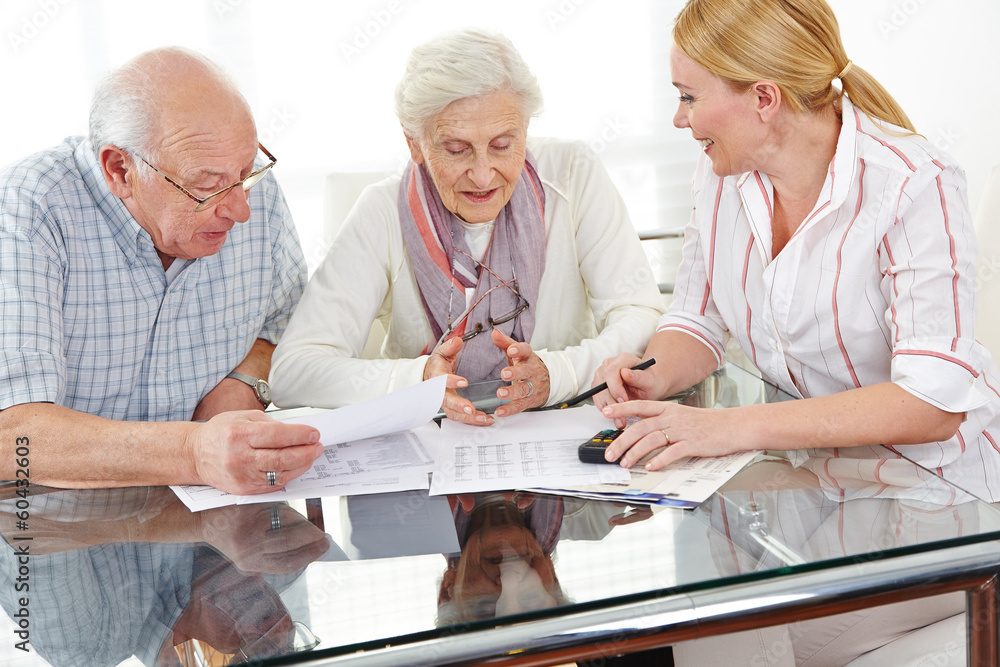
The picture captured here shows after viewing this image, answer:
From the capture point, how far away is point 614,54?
10.8 ft

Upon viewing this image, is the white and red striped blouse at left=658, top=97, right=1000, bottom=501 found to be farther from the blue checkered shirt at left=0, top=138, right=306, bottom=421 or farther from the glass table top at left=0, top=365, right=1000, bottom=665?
the blue checkered shirt at left=0, top=138, right=306, bottom=421

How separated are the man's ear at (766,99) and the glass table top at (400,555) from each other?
1.88ft

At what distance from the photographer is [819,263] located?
4.52 ft

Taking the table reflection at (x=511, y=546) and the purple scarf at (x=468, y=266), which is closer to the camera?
the table reflection at (x=511, y=546)

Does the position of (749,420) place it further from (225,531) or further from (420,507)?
(225,531)

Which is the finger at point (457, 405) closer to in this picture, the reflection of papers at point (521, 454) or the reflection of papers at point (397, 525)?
the reflection of papers at point (521, 454)

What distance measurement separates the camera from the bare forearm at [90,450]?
1.20m

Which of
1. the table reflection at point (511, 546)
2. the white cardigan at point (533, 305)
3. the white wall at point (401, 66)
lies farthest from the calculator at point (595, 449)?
the white wall at point (401, 66)

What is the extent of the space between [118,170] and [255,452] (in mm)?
682

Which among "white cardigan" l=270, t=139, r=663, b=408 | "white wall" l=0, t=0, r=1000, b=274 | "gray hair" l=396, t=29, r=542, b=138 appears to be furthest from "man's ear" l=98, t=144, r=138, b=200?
"white wall" l=0, t=0, r=1000, b=274

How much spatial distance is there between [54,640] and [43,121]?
259 centimetres

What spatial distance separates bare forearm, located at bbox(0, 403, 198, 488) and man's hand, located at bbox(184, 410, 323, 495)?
71 millimetres

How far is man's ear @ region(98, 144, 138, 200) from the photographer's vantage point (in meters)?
1.46

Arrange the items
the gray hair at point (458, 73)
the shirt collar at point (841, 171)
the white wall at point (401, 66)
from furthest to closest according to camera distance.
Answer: the white wall at point (401, 66), the gray hair at point (458, 73), the shirt collar at point (841, 171)
